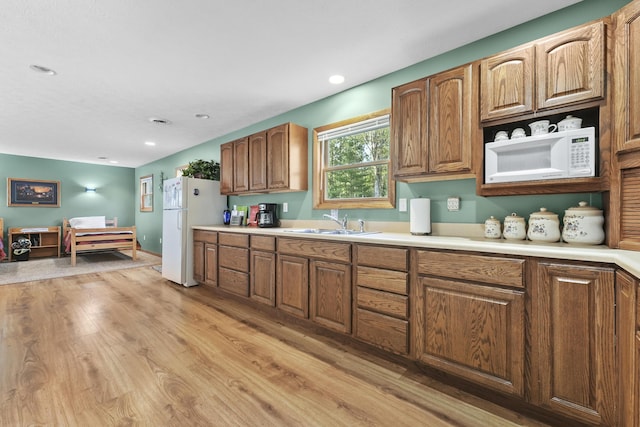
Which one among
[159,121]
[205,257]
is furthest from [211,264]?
[159,121]

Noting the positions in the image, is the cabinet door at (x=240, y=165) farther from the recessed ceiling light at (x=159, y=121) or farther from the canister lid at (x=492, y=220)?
the canister lid at (x=492, y=220)

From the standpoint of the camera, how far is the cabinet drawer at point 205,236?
3.90 metres

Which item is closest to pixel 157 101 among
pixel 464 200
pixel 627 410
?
pixel 464 200

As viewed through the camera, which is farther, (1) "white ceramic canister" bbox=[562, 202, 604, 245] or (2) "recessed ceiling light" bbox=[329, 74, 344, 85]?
(2) "recessed ceiling light" bbox=[329, 74, 344, 85]

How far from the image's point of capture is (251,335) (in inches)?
102

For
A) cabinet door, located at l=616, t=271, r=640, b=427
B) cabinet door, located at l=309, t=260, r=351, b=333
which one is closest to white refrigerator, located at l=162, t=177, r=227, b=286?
cabinet door, located at l=309, t=260, r=351, b=333

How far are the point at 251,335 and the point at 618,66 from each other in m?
3.03

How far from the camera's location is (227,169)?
4.38 m

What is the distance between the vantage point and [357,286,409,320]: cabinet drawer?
2016 millimetres

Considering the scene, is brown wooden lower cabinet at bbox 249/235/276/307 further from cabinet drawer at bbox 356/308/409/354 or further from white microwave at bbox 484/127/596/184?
white microwave at bbox 484/127/596/184

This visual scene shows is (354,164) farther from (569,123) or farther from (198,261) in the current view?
(198,261)

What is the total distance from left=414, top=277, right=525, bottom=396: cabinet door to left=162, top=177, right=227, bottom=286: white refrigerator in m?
3.51

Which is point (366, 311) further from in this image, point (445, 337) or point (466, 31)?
point (466, 31)

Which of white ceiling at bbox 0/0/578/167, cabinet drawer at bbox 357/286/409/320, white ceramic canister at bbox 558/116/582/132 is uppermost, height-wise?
white ceiling at bbox 0/0/578/167
